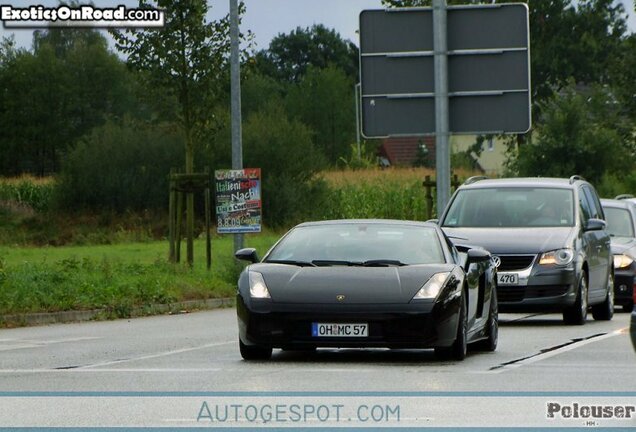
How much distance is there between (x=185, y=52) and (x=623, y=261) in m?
→ 12.6

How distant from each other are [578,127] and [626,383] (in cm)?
4287

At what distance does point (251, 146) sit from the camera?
55562 mm

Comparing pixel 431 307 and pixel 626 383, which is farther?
pixel 431 307

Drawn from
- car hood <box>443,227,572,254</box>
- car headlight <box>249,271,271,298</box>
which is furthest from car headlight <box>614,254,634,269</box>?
car headlight <box>249,271,271,298</box>

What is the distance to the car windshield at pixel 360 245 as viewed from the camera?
51.1 ft

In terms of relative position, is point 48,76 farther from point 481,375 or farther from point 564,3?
point 481,375

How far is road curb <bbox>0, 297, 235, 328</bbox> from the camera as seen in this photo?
78.0 feet

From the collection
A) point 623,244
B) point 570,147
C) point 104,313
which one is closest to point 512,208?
point 623,244

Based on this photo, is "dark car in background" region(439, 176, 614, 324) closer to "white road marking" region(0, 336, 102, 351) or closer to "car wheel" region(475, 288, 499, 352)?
"car wheel" region(475, 288, 499, 352)

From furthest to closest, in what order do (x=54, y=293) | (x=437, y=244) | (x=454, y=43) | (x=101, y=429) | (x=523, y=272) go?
(x=454, y=43)
(x=54, y=293)
(x=523, y=272)
(x=437, y=244)
(x=101, y=429)

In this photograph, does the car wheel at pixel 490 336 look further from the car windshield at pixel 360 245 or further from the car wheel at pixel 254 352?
the car wheel at pixel 254 352

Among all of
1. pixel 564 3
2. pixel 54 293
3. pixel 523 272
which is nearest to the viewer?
pixel 523 272

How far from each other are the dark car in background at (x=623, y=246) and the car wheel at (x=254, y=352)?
10877 millimetres

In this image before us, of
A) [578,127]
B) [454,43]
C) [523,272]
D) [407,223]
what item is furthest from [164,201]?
[407,223]
